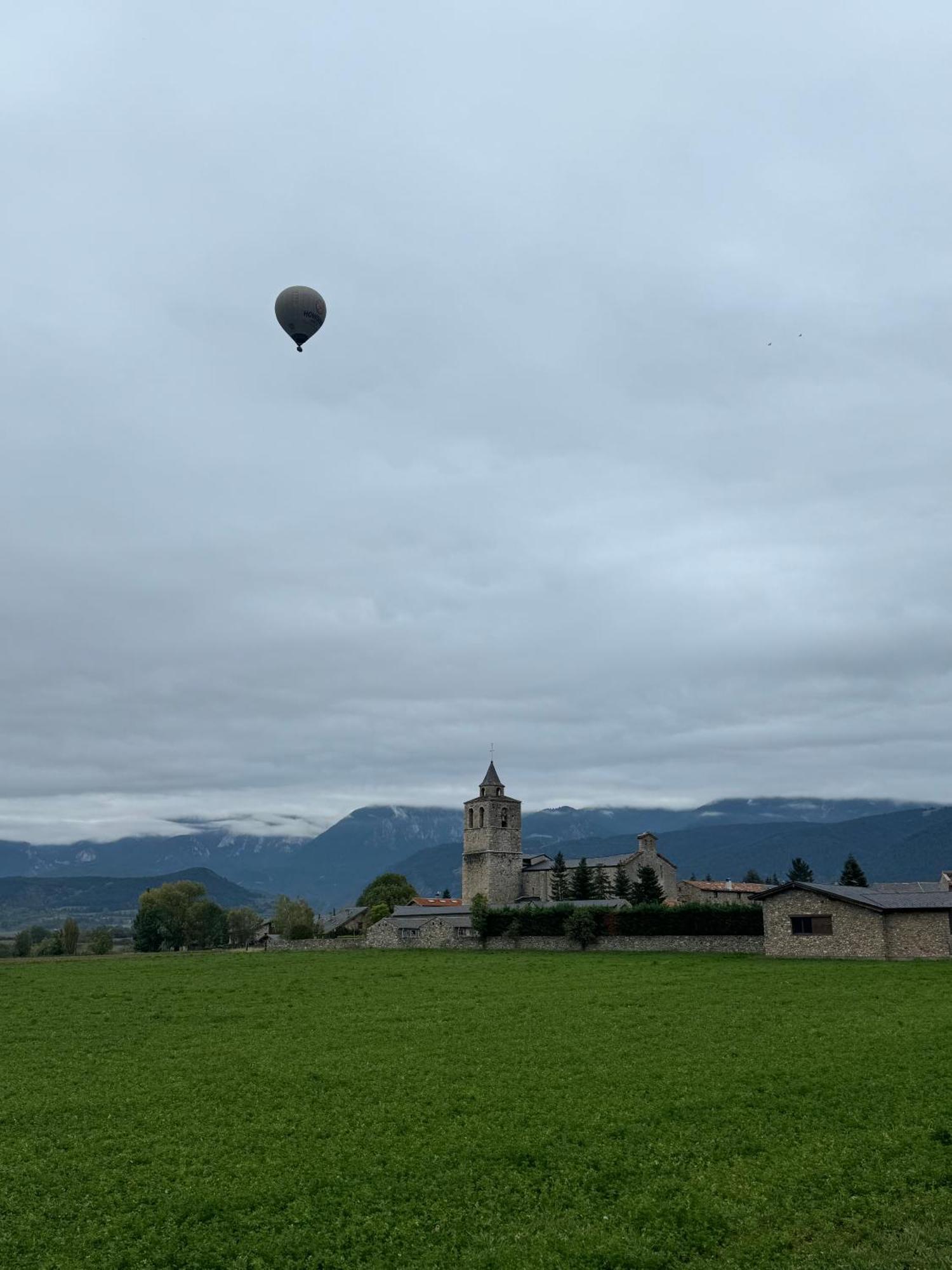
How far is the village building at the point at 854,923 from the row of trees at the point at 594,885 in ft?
→ 162

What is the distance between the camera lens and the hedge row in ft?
226

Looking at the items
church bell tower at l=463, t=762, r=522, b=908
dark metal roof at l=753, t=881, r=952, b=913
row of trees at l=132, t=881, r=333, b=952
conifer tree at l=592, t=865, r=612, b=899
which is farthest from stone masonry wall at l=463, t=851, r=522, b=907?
dark metal roof at l=753, t=881, r=952, b=913

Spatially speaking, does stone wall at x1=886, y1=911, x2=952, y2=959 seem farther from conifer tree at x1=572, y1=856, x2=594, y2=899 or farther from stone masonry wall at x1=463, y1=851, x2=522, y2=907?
stone masonry wall at x1=463, y1=851, x2=522, y2=907

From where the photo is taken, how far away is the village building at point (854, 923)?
191ft

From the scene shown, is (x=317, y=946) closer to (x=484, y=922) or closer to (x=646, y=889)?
(x=484, y=922)

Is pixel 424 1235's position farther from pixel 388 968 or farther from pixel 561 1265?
pixel 388 968

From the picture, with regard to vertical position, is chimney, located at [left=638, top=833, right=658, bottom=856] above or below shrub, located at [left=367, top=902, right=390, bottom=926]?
above

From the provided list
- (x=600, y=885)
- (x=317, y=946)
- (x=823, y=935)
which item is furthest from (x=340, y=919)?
(x=823, y=935)

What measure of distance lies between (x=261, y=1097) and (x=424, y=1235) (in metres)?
9.61

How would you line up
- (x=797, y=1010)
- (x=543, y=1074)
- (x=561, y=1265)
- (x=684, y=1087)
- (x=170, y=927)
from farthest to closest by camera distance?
(x=170, y=927) < (x=797, y=1010) < (x=543, y=1074) < (x=684, y=1087) < (x=561, y=1265)

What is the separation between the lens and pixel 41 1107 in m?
22.7

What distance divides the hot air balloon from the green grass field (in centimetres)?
3177

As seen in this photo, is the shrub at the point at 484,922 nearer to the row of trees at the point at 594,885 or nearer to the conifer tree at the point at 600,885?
the row of trees at the point at 594,885

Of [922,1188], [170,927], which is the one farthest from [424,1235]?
[170,927]
